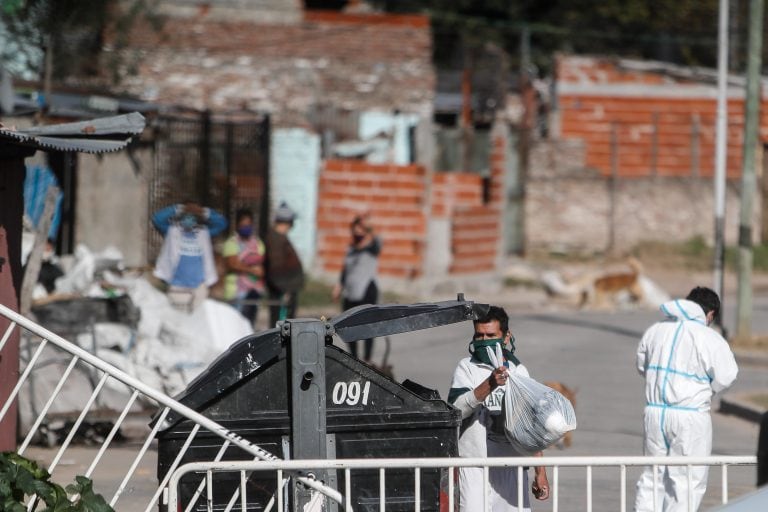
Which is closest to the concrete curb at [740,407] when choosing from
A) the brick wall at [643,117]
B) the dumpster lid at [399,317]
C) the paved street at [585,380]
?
the paved street at [585,380]

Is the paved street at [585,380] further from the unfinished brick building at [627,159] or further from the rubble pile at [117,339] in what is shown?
the unfinished brick building at [627,159]

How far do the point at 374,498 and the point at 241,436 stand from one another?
678 mm

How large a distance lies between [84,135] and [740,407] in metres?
7.23

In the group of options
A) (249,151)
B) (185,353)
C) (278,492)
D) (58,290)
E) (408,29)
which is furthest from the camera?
(408,29)

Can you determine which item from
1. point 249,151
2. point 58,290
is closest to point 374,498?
point 58,290

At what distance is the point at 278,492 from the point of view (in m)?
5.79

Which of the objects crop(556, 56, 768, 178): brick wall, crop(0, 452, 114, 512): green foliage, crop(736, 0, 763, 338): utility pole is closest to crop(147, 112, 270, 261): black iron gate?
crop(736, 0, 763, 338): utility pole

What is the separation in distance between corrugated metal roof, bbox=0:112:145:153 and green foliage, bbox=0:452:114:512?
2.22 meters

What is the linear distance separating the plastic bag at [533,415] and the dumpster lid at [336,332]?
1.41 feet

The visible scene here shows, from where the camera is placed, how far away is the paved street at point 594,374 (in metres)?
9.57

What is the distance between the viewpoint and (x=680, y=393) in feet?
25.8

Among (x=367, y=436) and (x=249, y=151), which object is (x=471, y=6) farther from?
(x=367, y=436)

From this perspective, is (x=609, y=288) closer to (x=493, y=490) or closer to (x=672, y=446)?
(x=672, y=446)

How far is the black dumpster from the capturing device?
20.5 feet
